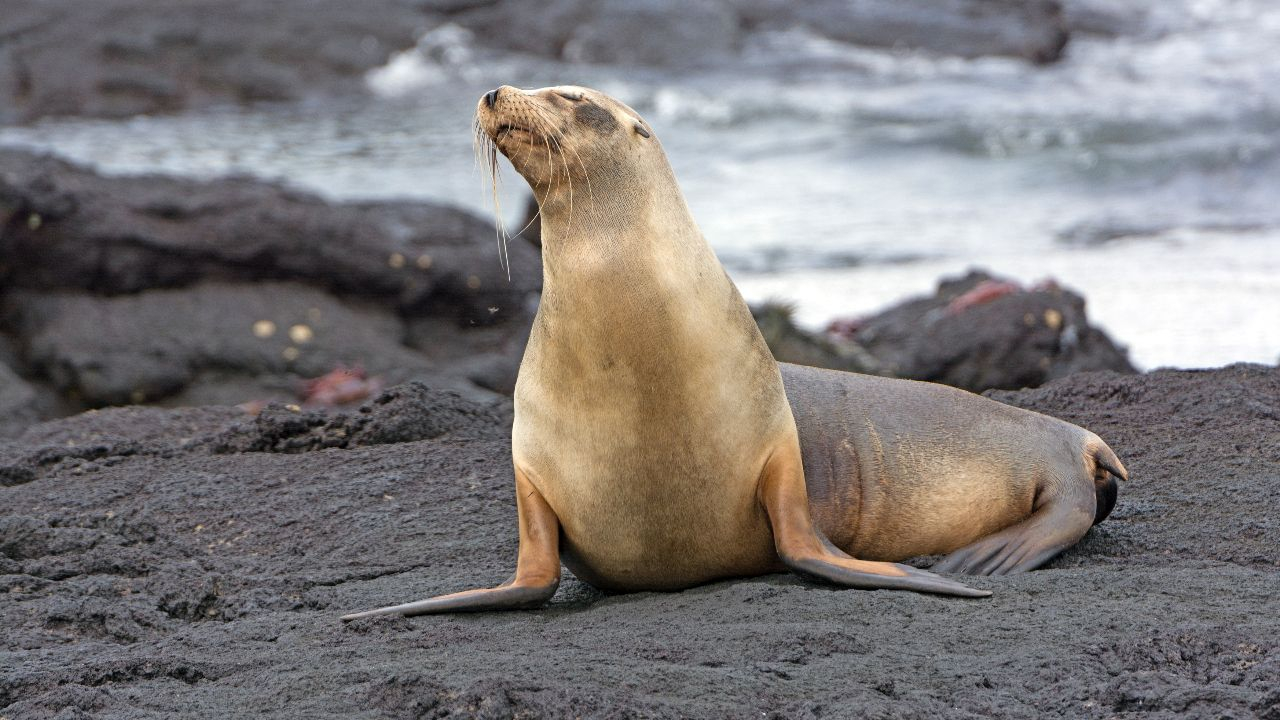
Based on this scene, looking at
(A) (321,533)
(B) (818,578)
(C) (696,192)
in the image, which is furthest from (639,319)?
(C) (696,192)

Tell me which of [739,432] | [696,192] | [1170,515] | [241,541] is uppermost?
[739,432]

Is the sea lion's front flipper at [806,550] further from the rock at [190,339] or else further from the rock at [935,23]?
the rock at [935,23]

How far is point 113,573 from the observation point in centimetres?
452

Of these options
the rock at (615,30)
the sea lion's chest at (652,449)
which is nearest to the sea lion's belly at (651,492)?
the sea lion's chest at (652,449)

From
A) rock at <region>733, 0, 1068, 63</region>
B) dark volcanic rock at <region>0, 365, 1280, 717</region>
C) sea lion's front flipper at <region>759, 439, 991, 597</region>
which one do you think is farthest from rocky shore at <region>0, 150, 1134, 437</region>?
rock at <region>733, 0, 1068, 63</region>

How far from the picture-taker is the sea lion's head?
3965mm

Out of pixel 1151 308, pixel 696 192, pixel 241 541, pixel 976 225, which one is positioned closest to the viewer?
pixel 241 541

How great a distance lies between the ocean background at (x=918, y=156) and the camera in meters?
13.3

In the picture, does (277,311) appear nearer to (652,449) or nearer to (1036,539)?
(652,449)

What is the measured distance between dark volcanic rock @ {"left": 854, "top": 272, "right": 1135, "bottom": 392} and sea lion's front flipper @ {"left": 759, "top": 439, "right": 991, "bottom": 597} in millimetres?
4935

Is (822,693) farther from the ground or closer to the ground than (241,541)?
farther from the ground

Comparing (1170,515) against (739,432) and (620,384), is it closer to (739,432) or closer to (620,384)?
(739,432)

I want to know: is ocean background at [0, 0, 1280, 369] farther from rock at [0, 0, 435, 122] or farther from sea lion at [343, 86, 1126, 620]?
sea lion at [343, 86, 1126, 620]

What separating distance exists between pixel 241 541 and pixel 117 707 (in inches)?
62.2
